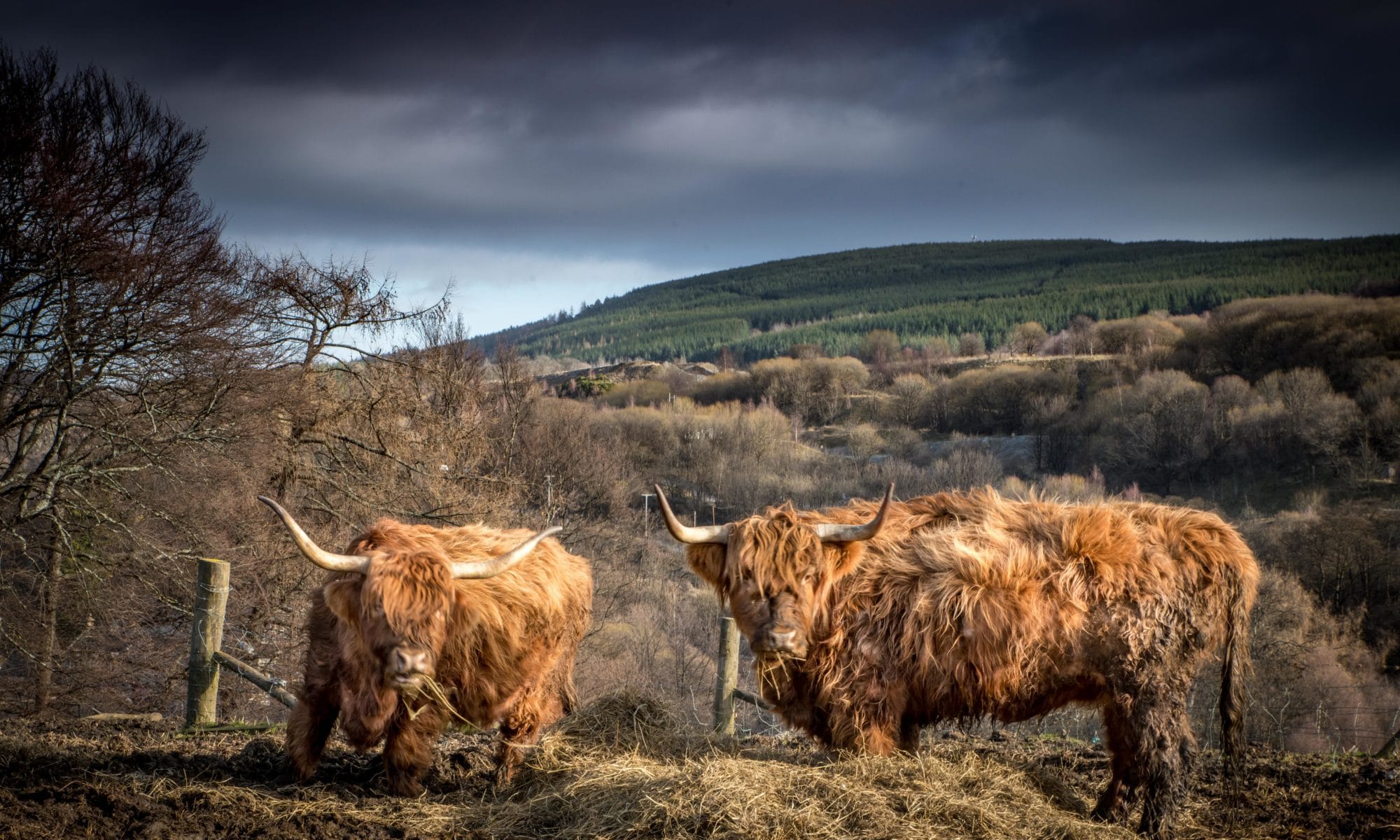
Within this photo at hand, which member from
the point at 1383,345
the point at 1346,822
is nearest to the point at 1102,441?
the point at 1383,345

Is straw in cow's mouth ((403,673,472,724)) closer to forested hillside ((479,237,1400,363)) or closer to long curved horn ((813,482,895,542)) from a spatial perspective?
long curved horn ((813,482,895,542))

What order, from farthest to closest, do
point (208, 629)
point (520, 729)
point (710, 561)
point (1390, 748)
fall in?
point (208, 629), point (1390, 748), point (520, 729), point (710, 561)

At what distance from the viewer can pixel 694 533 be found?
5.08 meters

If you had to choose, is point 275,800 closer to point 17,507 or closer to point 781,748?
point 781,748

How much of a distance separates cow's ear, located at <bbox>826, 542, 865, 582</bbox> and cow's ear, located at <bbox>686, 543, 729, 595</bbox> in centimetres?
59

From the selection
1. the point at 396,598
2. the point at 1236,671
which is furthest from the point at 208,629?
the point at 1236,671

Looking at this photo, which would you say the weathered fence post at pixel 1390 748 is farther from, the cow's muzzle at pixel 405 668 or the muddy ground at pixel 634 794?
the cow's muzzle at pixel 405 668

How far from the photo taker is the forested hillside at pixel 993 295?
5202 inches

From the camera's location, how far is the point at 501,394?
101 ft

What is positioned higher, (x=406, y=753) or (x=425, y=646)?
(x=425, y=646)

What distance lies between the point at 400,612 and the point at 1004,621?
307cm

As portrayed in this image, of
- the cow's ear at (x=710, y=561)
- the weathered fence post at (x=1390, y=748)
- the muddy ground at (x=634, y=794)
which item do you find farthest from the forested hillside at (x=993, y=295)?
the cow's ear at (x=710, y=561)

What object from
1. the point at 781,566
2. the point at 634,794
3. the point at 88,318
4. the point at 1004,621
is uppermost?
the point at 88,318

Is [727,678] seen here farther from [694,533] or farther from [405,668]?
[405,668]
